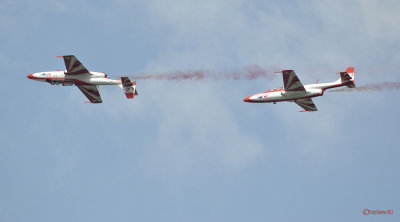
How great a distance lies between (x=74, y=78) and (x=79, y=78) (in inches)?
32.8

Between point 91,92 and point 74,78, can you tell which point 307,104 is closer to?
point 91,92

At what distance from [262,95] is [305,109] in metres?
8.72

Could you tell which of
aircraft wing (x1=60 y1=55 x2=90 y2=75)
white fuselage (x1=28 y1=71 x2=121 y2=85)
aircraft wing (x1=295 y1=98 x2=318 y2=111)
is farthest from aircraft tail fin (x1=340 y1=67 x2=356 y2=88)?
aircraft wing (x1=60 y1=55 x2=90 y2=75)

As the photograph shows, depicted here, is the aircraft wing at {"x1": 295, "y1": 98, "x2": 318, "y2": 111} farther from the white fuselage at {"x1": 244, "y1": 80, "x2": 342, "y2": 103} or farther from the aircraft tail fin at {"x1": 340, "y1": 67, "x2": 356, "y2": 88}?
the aircraft tail fin at {"x1": 340, "y1": 67, "x2": 356, "y2": 88}

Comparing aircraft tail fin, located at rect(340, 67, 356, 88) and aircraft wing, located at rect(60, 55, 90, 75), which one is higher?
aircraft wing, located at rect(60, 55, 90, 75)

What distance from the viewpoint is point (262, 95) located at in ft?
388

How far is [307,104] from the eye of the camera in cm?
12106

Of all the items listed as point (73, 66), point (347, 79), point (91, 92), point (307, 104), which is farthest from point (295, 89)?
point (73, 66)

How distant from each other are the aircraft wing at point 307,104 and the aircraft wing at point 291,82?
18.2ft

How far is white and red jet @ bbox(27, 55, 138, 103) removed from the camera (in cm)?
11812

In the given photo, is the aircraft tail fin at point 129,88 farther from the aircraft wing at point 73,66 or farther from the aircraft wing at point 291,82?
the aircraft wing at point 291,82

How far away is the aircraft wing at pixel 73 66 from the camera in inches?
4626

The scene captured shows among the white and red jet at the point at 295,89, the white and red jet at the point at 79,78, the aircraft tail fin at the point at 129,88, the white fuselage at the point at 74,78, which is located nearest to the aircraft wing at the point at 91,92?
the white and red jet at the point at 79,78

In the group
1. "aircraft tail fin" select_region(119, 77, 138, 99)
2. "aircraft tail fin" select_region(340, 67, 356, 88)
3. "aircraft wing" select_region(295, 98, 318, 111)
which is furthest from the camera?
"aircraft wing" select_region(295, 98, 318, 111)
